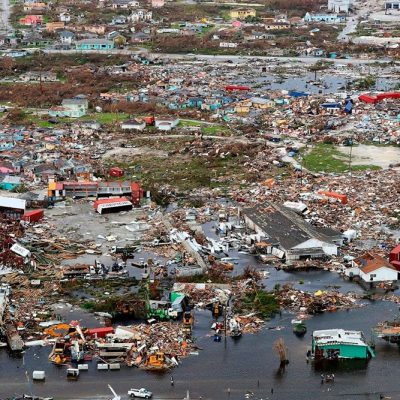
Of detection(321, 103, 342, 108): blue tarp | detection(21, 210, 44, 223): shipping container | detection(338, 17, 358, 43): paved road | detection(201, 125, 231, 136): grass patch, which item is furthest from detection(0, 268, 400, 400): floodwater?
detection(338, 17, 358, 43): paved road

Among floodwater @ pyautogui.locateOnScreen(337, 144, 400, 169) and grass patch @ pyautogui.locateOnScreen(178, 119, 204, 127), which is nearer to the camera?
floodwater @ pyautogui.locateOnScreen(337, 144, 400, 169)

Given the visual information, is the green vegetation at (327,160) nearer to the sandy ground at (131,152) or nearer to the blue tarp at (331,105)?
the sandy ground at (131,152)

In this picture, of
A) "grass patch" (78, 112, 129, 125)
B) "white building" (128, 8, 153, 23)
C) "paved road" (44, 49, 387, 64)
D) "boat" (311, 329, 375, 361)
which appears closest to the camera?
"boat" (311, 329, 375, 361)

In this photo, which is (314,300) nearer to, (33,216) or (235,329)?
(235,329)

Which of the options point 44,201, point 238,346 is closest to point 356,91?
point 44,201

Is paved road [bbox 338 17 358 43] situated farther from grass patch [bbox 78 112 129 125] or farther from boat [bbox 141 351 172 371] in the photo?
boat [bbox 141 351 172 371]

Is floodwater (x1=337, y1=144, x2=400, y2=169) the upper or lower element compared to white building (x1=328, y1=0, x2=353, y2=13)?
lower

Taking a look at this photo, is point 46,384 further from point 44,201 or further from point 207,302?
point 44,201

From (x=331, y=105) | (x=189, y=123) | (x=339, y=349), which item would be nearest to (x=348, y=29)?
(x=331, y=105)
